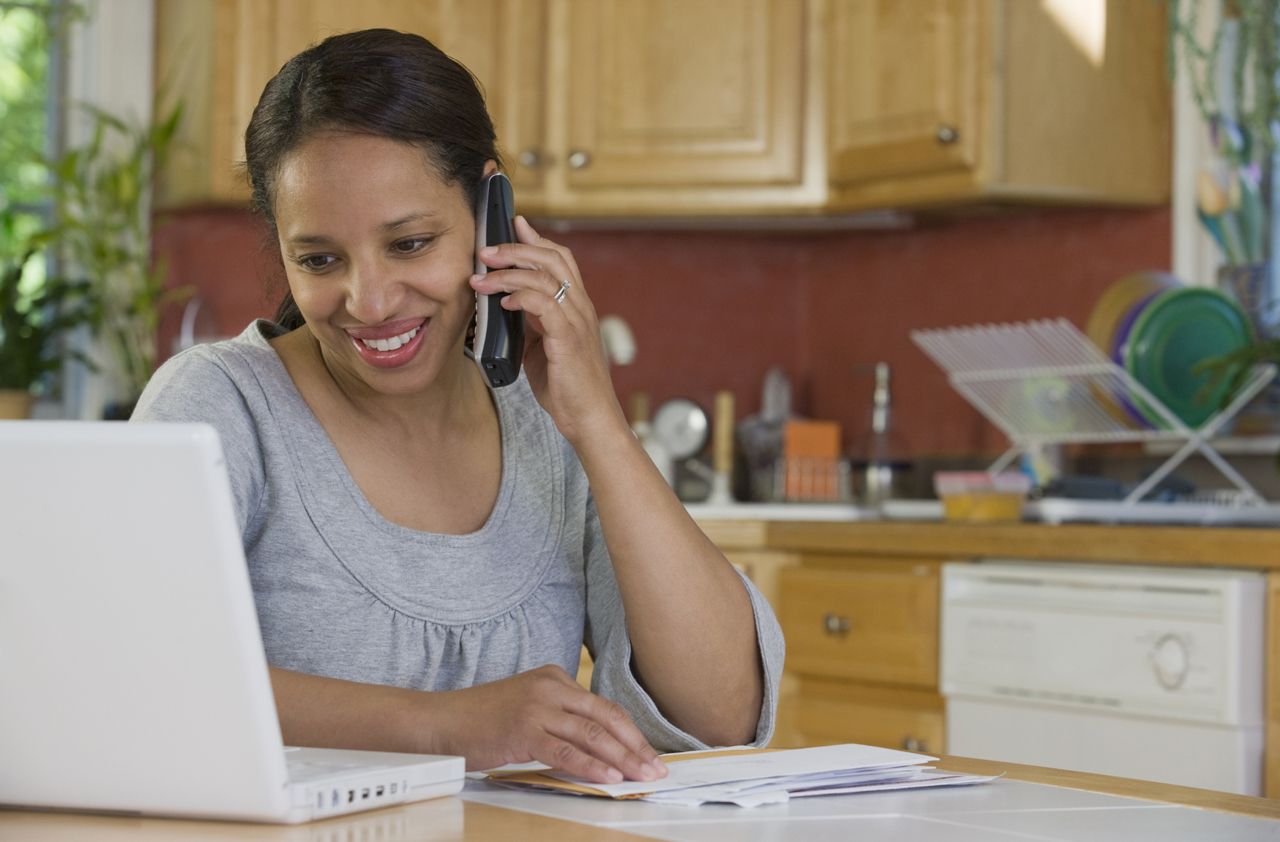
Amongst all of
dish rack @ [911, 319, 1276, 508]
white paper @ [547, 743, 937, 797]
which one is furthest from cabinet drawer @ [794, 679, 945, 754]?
white paper @ [547, 743, 937, 797]

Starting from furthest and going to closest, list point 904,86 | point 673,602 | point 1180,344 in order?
point 904,86 < point 1180,344 < point 673,602

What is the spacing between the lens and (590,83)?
3.36 meters

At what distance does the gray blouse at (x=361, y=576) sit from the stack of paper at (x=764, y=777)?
10.0 inches

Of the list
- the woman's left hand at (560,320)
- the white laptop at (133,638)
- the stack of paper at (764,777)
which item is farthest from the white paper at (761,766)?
the woman's left hand at (560,320)

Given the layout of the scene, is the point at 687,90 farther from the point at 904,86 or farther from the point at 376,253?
the point at 376,253

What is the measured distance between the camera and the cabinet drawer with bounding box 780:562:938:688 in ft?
8.52

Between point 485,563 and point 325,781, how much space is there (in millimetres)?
568

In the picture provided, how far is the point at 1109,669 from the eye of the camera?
7.52 feet

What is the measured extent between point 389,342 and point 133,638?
24.5 inches

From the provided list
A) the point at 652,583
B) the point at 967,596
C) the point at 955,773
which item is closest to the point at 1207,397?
the point at 967,596

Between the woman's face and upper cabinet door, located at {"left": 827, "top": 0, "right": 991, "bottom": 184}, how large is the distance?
5.90ft

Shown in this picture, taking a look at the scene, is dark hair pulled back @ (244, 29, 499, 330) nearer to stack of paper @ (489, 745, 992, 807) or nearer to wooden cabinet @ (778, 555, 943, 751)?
stack of paper @ (489, 745, 992, 807)

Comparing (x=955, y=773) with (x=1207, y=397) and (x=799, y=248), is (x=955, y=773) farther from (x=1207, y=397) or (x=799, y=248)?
(x=799, y=248)

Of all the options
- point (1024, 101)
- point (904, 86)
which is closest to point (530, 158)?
point (904, 86)
